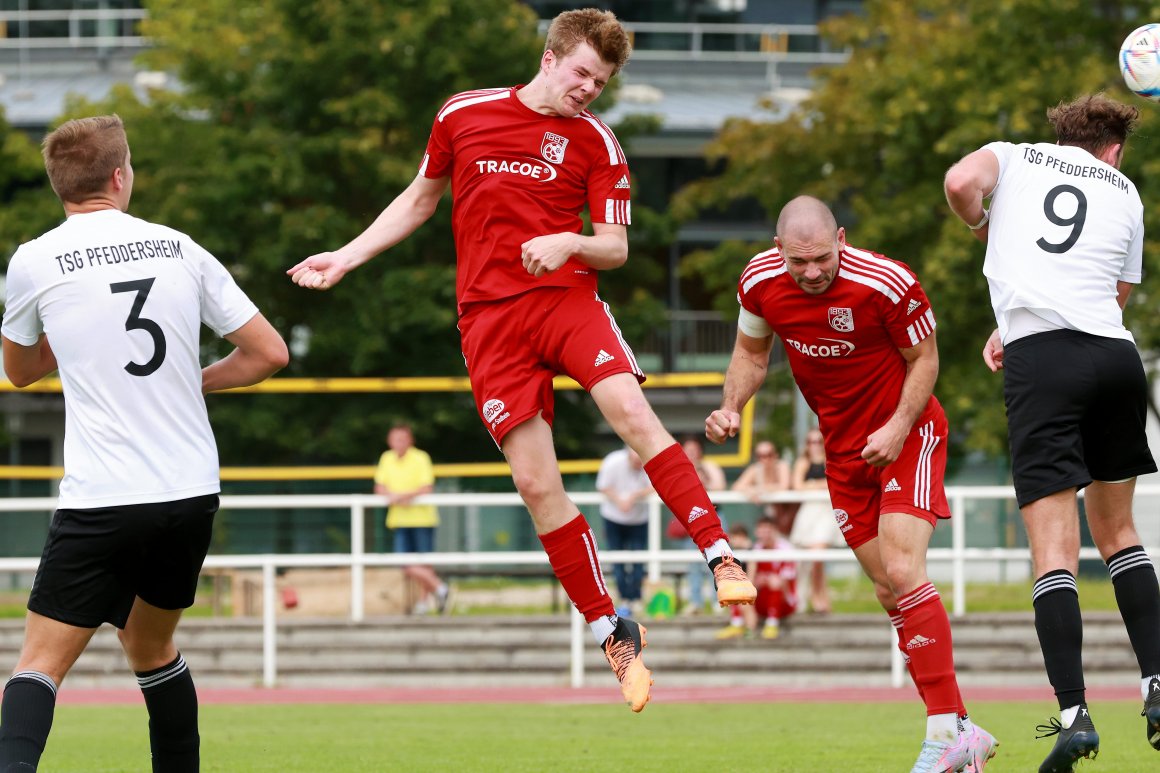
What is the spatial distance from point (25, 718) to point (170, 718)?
0.66 meters

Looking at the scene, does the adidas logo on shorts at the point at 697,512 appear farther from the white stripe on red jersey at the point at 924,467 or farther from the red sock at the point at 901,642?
the red sock at the point at 901,642

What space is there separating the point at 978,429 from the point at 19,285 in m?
19.0

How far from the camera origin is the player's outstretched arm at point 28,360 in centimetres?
599

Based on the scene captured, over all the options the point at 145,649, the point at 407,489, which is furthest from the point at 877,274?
the point at 407,489

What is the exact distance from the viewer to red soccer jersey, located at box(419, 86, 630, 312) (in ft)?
23.8

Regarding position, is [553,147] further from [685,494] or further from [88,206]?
[88,206]

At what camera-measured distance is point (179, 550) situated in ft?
19.5

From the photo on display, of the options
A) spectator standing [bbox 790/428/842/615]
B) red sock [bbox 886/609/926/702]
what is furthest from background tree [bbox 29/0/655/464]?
red sock [bbox 886/609/926/702]

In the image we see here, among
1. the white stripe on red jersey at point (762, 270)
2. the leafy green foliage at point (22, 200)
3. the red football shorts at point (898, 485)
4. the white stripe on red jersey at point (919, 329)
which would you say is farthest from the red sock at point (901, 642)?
the leafy green foliage at point (22, 200)

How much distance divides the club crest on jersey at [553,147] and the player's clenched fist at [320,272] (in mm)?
984

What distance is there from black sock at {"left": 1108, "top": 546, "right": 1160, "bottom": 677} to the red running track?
7.41 meters

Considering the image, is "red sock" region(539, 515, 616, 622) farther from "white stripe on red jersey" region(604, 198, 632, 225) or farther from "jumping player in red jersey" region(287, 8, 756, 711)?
"white stripe on red jersey" region(604, 198, 632, 225)

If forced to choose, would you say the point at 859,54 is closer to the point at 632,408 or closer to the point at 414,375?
the point at 414,375

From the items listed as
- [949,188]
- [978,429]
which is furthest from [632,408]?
[978,429]
